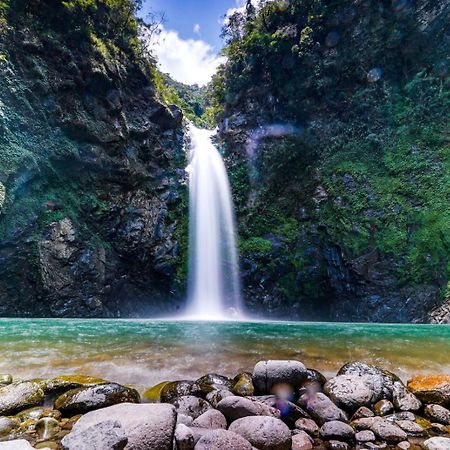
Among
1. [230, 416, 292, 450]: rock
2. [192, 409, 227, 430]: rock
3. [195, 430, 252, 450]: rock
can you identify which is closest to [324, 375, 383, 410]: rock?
[230, 416, 292, 450]: rock

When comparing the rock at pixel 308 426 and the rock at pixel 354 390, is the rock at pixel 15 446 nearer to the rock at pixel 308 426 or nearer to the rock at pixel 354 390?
the rock at pixel 308 426

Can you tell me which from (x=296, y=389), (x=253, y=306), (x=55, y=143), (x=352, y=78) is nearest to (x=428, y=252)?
(x=253, y=306)

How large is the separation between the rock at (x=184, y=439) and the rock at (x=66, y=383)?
2072 millimetres

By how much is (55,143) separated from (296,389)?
1937 cm

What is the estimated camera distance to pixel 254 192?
86.2ft

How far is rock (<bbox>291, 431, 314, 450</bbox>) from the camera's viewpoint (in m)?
4.15

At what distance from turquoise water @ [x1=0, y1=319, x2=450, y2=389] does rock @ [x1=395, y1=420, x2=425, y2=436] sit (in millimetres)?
2060

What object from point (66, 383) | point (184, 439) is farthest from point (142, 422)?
point (66, 383)

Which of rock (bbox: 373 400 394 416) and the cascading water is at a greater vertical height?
the cascading water

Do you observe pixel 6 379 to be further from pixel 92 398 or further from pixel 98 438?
pixel 98 438

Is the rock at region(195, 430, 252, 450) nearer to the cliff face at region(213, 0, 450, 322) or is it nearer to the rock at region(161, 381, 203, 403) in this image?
the rock at region(161, 381, 203, 403)

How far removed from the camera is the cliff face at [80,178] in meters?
17.8

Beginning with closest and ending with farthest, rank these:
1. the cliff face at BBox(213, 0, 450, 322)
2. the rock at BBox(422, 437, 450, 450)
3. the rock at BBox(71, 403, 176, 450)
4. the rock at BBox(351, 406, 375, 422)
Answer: the rock at BBox(71, 403, 176, 450) → the rock at BBox(422, 437, 450, 450) → the rock at BBox(351, 406, 375, 422) → the cliff face at BBox(213, 0, 450, 322)

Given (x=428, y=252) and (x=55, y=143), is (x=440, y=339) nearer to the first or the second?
(x=428, y=252)
